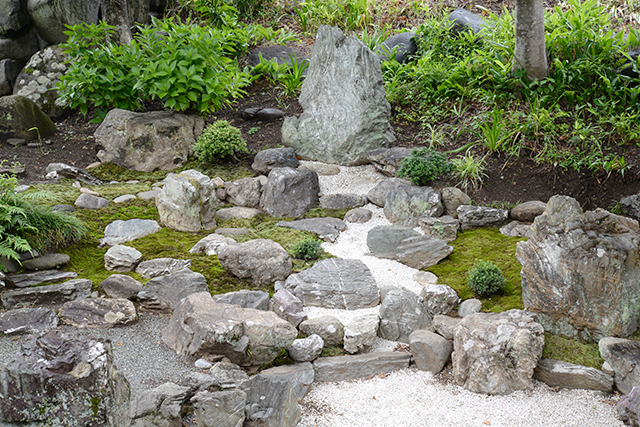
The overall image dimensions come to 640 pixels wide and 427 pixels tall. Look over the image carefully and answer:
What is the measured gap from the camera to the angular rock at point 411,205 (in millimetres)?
6648

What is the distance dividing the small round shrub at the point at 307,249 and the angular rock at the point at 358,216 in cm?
116

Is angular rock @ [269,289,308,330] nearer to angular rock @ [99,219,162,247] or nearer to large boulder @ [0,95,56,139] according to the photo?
angular rock @ [99,219,162,247]

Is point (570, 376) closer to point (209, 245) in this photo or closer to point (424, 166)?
point (424, 166)

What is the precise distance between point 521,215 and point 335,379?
341cm

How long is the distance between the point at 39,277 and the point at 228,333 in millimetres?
2099

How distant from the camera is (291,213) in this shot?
22.7 feet

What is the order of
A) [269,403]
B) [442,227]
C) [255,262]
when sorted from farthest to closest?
[442,227] < [255,262] < [269,403]

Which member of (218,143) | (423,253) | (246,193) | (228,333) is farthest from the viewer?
(218,143)

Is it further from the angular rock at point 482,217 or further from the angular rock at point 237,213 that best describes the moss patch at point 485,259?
the angular rock at point 237,213

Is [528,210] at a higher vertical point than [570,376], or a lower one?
higher

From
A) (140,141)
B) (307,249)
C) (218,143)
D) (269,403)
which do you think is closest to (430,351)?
(269,403)

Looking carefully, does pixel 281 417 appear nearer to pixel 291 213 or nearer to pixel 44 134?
pixel 291 213

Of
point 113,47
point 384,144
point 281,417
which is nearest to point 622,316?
point 281,417

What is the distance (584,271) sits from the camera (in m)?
4.27
